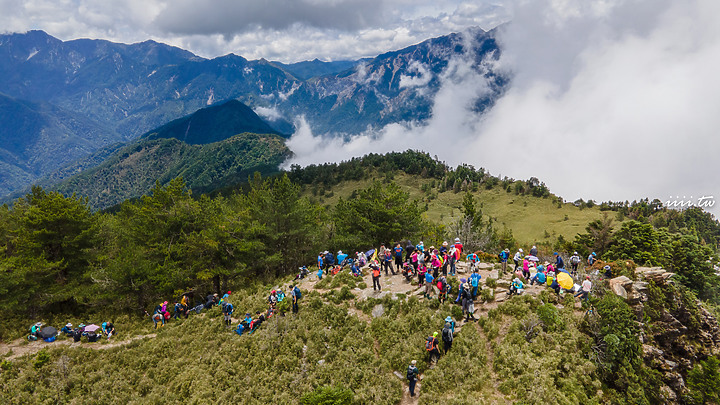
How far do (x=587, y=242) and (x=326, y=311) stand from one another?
158 feet

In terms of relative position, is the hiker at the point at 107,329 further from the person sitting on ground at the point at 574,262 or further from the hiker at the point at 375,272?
the person sitting on ground at the point at 574,262

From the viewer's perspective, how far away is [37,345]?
77.9 feet

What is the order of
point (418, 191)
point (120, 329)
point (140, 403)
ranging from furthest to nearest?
point (418, 191), point (120, 329), point (140, 403)

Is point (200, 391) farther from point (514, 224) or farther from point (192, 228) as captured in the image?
point (514, 224)

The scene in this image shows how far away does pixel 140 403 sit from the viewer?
1703 cm

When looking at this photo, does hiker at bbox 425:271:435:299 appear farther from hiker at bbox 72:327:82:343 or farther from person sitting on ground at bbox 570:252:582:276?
hiker at bbox 72:327:82:343

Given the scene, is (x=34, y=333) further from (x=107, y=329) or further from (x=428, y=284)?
(x=428, y=284)

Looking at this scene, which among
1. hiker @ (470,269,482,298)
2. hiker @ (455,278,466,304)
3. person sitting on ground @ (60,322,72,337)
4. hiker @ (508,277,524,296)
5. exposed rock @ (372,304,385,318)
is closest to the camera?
hiker @ (455,278,466,304)

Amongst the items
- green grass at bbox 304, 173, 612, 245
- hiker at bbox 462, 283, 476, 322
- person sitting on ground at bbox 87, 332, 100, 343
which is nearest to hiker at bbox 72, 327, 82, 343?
person sitting on ground at bbox 87, 332, 100, 343

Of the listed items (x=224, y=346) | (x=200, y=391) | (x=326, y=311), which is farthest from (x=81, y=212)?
Answer: (x=326, y=311)

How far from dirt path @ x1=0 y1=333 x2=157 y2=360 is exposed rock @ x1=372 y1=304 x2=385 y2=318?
16.6 metres

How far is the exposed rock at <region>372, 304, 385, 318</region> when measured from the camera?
20.5 m

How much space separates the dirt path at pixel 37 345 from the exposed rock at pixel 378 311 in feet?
54.6

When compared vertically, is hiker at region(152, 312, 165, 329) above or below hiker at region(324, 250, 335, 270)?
below
